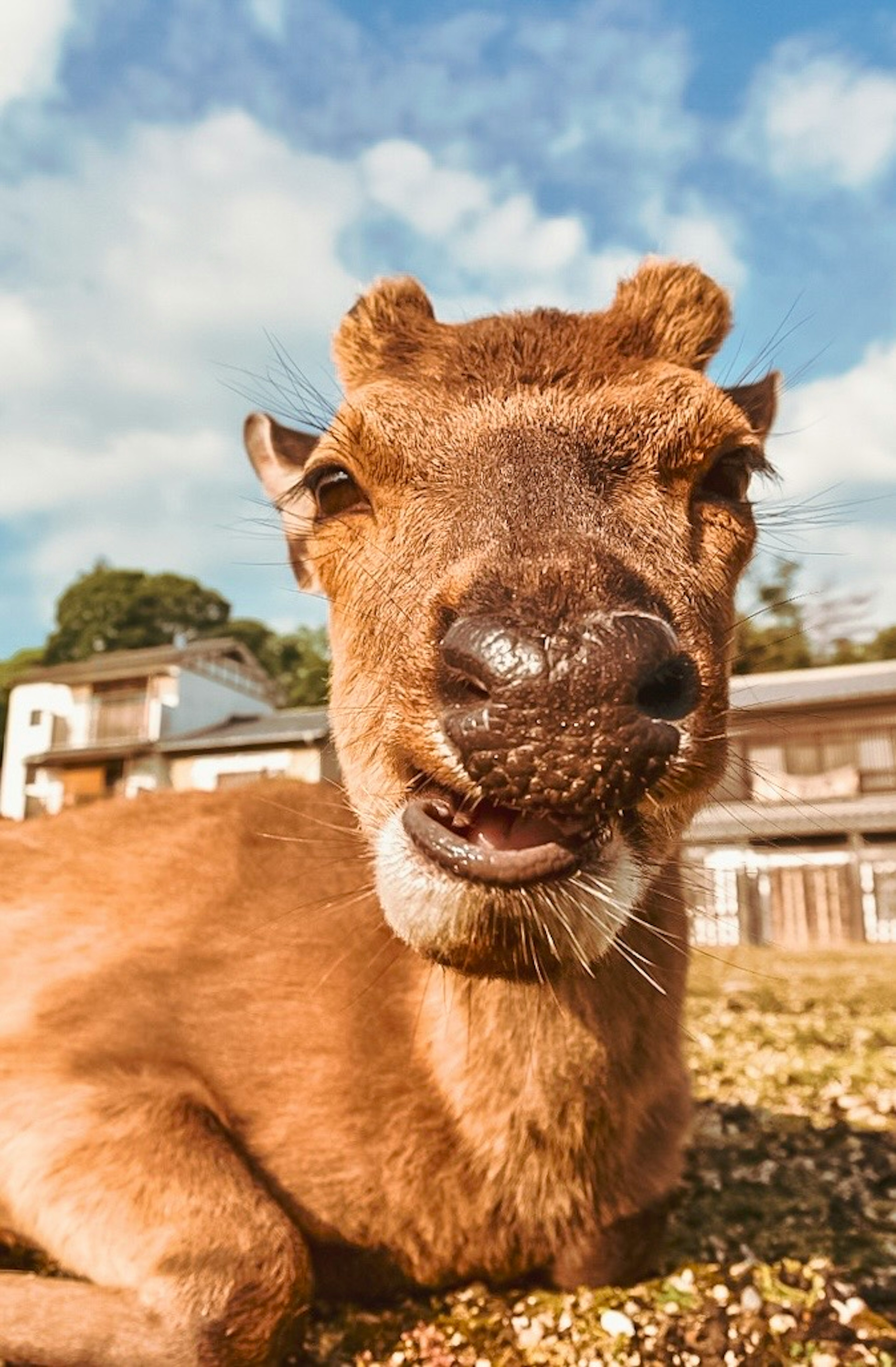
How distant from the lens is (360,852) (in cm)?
422

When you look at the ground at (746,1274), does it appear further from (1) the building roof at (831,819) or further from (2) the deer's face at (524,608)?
(1) the building roof at (831,819)

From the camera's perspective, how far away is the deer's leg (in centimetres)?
317

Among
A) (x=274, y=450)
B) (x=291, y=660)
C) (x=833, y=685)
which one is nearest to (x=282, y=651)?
(x=291, y=660)

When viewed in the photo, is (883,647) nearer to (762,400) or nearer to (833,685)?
(833,685)

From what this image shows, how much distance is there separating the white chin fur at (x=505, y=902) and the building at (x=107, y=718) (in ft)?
129

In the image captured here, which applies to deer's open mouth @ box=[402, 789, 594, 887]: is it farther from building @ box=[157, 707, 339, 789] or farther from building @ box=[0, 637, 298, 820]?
building @ box=[0, 637, 298, 820]

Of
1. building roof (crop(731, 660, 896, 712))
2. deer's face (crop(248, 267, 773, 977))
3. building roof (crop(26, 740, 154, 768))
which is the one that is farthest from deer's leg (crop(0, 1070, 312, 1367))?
building roof (crop(26, 740, 154, 768))

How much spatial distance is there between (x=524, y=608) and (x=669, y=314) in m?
2.15

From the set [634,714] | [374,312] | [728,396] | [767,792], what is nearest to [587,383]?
[728,396]

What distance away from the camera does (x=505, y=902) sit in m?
2.56

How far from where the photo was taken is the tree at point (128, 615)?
70.5 m

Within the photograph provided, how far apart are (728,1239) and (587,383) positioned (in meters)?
3.37

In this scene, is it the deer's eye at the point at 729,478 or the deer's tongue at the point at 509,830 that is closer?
the deer's tongue at the point at 509,830

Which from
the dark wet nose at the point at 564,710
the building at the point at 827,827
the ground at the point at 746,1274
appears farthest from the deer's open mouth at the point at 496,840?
the building at the point at 827,827
